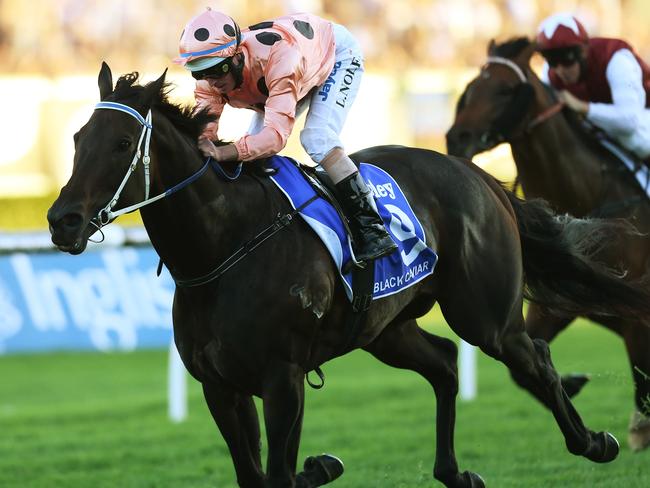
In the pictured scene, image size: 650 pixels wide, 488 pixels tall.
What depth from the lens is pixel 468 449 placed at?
6.92m

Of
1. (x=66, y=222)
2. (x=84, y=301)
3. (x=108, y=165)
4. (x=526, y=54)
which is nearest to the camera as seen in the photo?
(x=66, y=222)

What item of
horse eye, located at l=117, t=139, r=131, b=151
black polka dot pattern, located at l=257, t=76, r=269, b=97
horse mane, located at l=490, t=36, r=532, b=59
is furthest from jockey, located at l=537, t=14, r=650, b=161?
horse eye, located at l=117, t=139, r=131, b=151

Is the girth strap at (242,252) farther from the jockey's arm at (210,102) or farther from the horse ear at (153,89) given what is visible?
the horse ear at (153,89)

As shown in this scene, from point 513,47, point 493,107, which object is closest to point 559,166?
point 493,107

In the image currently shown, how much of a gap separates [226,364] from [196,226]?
490 mm

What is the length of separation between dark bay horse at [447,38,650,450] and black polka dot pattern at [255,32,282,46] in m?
2.10

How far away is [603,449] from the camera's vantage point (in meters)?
5.24

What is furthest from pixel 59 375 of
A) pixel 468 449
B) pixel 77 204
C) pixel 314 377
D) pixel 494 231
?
pixel 77 204

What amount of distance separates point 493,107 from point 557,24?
54 centimetres

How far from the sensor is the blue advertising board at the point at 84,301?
1123 centimetres

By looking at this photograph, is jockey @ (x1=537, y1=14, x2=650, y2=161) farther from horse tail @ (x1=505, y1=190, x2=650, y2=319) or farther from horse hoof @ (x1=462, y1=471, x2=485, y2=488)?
horse hoof @ (x1=462, y1=471, x2=485, y2=488)

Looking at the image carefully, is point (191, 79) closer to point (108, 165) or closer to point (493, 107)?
point (493, 107)

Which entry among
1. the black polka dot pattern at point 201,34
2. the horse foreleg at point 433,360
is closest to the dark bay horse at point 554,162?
the horse foreleg at point 433,360

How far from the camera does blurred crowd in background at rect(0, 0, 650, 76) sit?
624 inches
